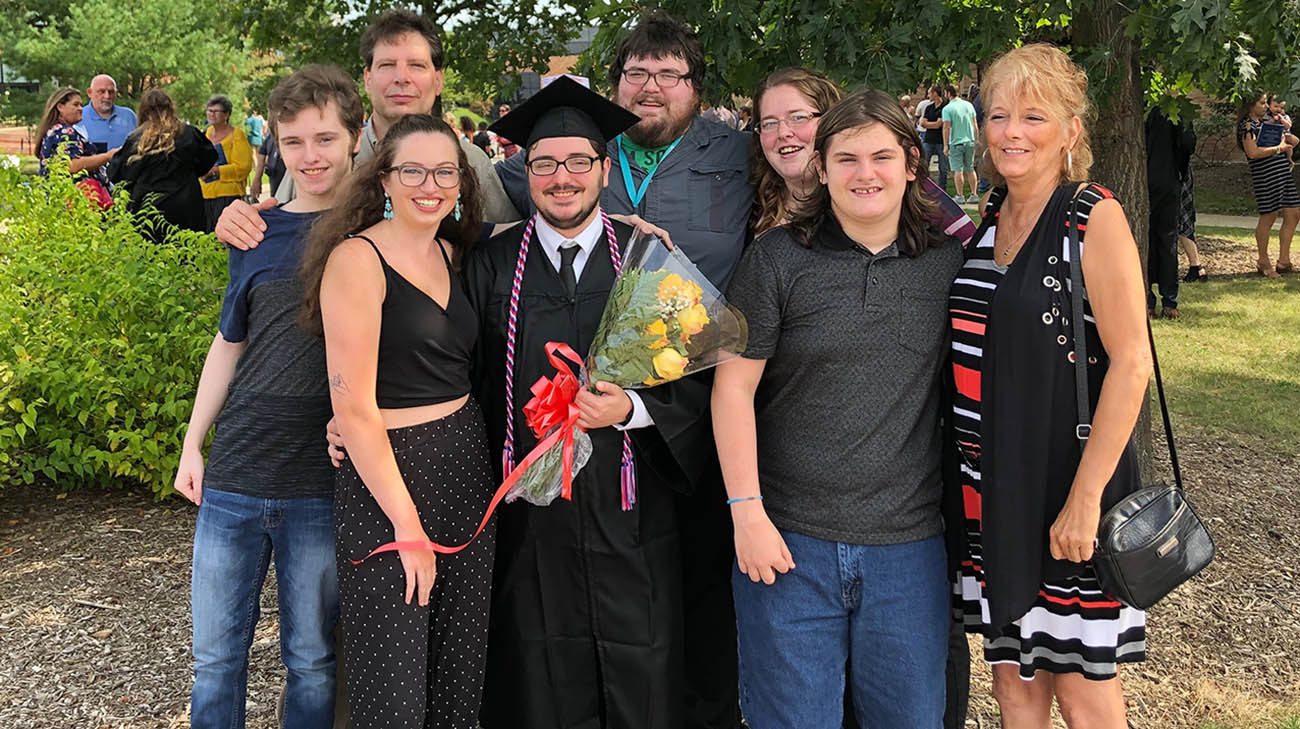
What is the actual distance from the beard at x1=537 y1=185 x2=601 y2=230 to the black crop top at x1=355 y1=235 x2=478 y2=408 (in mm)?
338

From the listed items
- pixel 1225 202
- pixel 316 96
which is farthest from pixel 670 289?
pixel 1225 202

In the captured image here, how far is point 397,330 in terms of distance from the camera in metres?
2.57

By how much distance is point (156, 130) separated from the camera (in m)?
8.55

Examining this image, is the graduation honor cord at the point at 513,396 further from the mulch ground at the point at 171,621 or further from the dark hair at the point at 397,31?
the mulch ground at the point at 171,621

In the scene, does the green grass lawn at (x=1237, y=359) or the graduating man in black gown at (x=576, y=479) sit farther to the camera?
the green grass lawn at (x=1237, y=359)

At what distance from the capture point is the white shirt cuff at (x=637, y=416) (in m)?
2.77

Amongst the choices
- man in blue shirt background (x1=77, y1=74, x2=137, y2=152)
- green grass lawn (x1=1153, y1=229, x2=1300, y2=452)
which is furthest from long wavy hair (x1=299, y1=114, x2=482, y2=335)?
man in blue shirt background (x1=77, y1=74, x2=137, y2=152)

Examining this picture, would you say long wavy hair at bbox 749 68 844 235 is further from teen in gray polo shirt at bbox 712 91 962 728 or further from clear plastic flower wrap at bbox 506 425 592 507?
clear plastic flower wrap at bbox 506 425 592 507

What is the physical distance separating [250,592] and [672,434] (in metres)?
1.18

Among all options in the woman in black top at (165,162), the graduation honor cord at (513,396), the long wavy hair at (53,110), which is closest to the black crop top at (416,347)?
the graduation honor cord at (513,396)

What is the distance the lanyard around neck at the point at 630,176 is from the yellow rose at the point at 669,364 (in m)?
0.91

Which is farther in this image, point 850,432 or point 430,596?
point 430,596

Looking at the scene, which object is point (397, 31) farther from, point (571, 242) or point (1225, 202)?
point (1225, 202)

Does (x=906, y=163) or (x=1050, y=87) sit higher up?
(x=1050, y=87)
